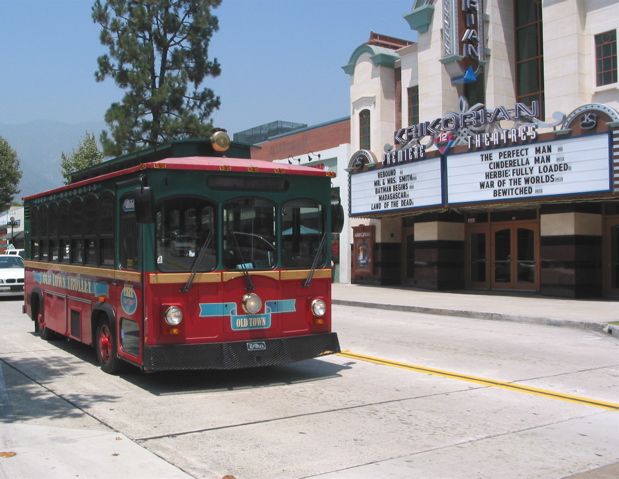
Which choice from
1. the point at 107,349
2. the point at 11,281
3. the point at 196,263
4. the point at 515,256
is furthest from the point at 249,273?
the point at 515,256

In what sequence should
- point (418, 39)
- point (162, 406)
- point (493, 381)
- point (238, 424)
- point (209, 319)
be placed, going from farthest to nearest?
point (418, 39)
point (493, 381)
point (209, 319)
point (162, 406)
point (238, 424)

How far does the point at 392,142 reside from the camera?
91.1ft

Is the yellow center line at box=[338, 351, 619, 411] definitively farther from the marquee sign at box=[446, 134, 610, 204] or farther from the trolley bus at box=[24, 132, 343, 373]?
the marquee sign at box=[446, 134, 610, 204]

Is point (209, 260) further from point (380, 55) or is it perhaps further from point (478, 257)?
point (380, 55)

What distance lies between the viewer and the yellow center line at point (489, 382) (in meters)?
7.44

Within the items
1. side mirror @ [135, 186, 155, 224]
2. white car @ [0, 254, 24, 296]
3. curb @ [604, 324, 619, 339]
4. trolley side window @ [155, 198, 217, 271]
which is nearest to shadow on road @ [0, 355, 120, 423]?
trolley side window @ [155, 198, 217, 271]

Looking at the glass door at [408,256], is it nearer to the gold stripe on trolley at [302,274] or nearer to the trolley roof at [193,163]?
the gold stripe on trolley at [302,274]

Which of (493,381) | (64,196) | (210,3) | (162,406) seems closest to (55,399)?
(162,406)

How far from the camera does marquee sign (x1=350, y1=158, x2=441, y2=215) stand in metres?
22.7

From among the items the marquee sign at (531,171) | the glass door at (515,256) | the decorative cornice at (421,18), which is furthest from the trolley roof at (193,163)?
the decorative cornice at (421,18)

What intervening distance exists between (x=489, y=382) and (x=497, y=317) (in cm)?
817

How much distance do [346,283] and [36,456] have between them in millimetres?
25155

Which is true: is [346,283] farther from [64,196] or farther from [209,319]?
[209,319]

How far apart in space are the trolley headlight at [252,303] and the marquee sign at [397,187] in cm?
1519
